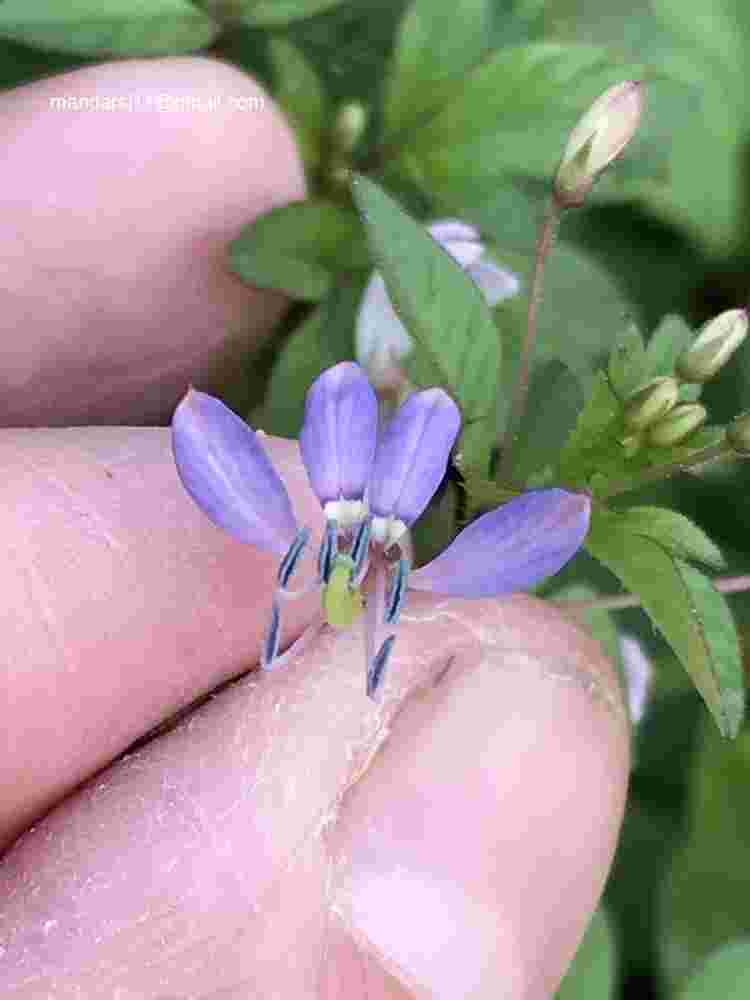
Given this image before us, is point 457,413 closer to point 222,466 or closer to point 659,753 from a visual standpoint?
point 222,466

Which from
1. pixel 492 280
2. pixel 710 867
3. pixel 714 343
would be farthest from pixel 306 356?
pixel 710 867

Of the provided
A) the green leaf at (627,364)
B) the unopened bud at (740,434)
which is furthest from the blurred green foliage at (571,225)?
the unopened bud at (740,434)

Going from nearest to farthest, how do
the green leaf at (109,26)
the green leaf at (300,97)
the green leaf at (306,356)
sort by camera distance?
1. the green leaf at (109,26)
2. the green leaf at (306,356)
3. the green leaf at (300,97)

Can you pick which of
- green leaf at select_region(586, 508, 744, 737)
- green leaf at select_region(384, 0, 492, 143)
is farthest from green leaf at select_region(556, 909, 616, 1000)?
green leaf at select_region(384, 0, 492, 143)

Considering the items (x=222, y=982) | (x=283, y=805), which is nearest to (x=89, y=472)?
(x=283, y=805)

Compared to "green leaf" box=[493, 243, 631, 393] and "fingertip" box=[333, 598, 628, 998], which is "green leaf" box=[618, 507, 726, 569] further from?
"green leaf" box=[493, 243, 631, 393]

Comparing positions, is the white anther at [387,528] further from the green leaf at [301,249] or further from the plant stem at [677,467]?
the green leaf at [301,249]
